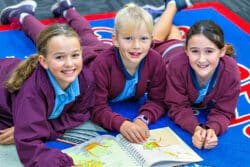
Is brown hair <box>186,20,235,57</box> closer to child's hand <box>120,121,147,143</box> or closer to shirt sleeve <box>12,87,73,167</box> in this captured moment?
child's hand <box>120,121,147,143</box>

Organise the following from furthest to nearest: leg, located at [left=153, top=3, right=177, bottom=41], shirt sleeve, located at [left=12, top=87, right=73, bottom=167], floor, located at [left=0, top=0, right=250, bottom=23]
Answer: floor, located at [left=0, top=0, right=250, bottom=23]
leg, located at [left=153, top=3, right=177, bottom=41]
shirt sleeve, located at [left=12, top=87, right=73, bottom=167]

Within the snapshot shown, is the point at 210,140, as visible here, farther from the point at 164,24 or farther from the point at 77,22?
the point at 77,22

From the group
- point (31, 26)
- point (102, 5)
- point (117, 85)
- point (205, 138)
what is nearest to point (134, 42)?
point (117, 85)

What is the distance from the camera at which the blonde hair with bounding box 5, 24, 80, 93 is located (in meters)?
1.34

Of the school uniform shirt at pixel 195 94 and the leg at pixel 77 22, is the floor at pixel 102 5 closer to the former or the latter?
the leg at pixel 77 22

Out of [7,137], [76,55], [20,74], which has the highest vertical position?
[76,55]

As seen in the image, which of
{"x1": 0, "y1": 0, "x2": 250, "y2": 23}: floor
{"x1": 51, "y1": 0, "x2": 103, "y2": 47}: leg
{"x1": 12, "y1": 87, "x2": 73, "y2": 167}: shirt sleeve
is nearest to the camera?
{"x1": 12, "y1": 87, "x2": 73, "y2": 167}: shirt sleeve

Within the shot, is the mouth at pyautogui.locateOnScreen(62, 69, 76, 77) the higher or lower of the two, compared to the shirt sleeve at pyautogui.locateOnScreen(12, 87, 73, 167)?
higher

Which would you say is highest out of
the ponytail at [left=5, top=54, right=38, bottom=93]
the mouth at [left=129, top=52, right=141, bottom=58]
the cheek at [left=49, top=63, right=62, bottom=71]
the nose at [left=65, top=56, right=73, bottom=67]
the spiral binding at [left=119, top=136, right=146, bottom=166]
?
the mouth at [left=129, top=52, right=141, bottom=58]

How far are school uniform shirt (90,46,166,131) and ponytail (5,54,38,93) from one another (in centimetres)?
24

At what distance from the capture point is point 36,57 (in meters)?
1.43

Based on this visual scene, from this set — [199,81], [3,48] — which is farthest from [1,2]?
[199,81]

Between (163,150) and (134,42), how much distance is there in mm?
382

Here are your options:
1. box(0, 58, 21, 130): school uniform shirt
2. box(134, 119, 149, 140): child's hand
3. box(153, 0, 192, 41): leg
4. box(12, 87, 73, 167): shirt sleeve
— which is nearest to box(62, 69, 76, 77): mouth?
box(12, 87, 73, 167): shirt sleeve
